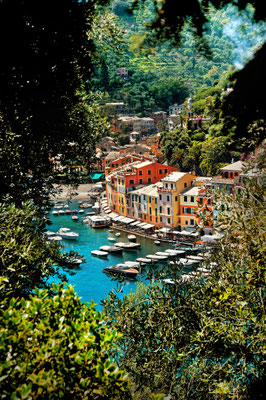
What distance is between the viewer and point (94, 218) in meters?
31.5

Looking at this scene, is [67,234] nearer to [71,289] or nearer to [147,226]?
[147,226]

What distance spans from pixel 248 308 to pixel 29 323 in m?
2.10

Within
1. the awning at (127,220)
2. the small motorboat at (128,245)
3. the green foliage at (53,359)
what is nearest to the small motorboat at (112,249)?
the small motorboat at (128,245)

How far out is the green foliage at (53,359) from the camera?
2.01 metres

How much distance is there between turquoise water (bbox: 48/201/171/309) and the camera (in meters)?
19.2

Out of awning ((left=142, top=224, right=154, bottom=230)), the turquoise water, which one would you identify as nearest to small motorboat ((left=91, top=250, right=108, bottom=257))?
the turquoise water

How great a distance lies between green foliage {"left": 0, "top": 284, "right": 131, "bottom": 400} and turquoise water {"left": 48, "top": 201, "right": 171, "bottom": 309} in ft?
43.9

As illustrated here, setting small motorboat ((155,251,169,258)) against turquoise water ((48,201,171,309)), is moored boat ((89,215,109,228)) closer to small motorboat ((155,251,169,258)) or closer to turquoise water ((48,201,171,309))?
turquoise water ((48,201,171,309))

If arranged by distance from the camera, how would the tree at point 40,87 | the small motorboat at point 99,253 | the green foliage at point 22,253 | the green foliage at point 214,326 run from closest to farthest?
the tree at point 40,87
the green foliage at point 214,326
the green foliage at point 22,253
the small motorboat at point 99,253

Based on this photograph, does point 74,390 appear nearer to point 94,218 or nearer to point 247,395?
point 247,395

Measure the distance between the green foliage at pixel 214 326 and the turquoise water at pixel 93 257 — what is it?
11.4 m

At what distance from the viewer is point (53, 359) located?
219 cm

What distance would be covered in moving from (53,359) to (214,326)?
184 centimetres

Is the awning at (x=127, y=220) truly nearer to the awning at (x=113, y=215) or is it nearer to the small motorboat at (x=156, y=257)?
the awning at (x=113, y=215)
